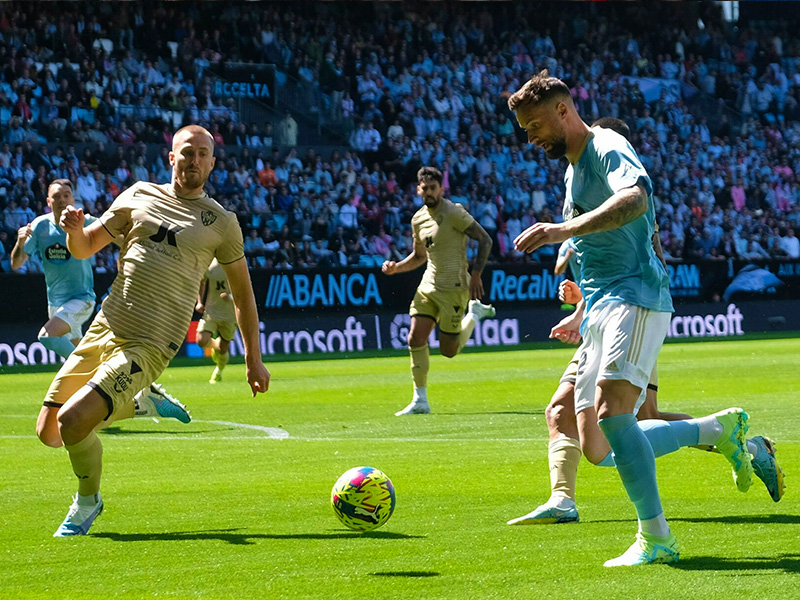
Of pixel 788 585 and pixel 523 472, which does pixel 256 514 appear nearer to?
pixel 523 472

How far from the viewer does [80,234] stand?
7.22 metres

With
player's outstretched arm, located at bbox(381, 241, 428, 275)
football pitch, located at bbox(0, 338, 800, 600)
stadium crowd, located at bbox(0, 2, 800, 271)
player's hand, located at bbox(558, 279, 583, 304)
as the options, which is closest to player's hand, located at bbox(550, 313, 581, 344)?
player's hand, located at bbox(558, 279, 583, 304)

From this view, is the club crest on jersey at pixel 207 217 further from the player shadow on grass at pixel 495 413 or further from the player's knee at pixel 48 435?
the player shadow on grass at pixel 495 413

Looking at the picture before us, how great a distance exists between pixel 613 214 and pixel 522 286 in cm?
2406

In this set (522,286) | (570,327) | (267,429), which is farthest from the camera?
(522,286)

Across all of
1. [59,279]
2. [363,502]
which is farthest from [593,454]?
[59,279]

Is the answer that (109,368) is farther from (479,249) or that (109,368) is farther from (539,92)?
(479,249)

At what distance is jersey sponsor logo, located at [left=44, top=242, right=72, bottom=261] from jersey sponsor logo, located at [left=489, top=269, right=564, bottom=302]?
15.0m

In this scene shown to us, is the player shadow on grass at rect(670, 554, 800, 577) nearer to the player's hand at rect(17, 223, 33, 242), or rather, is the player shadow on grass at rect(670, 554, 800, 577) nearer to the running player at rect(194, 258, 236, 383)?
the player's hand at rect(17, 223, 33, 242)

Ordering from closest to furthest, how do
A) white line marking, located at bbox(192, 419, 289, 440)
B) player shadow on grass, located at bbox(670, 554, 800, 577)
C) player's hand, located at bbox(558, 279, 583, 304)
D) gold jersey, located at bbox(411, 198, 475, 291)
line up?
player shadow on grass, located at bbox(670, 554, 800, 577) < player's hand, located at bbox(558, 279, 583, 304) < white line marking, located at bbox(192, 419, 289, 440) < gold jersey, located at bbox(411, 198, 475, 291)

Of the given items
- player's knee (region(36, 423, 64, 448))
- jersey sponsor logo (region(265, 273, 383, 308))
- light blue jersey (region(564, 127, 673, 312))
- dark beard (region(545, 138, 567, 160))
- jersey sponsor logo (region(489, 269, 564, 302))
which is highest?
dark beard (region(545, 138, 567, 160))

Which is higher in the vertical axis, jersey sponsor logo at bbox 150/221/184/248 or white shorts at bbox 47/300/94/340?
jersey sponsor logo at bbox 150/221/184/248

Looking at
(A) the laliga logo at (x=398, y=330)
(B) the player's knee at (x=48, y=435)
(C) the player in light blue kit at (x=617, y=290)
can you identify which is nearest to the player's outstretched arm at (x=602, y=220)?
(C) the player in light blue kit at (x=617, y=290)

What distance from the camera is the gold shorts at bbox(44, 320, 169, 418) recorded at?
703 centimetres
